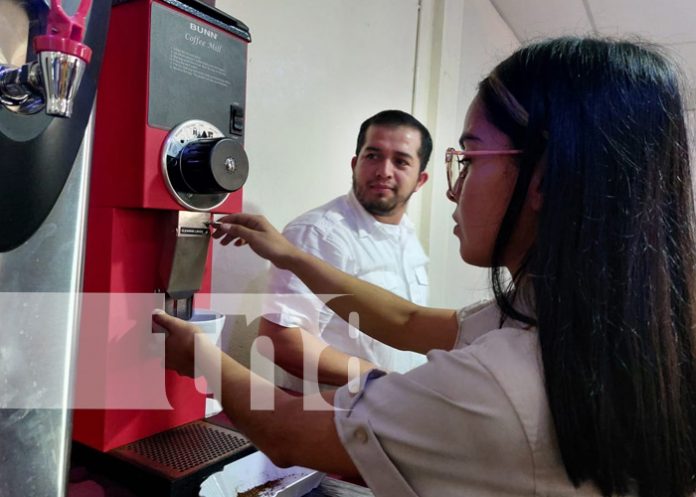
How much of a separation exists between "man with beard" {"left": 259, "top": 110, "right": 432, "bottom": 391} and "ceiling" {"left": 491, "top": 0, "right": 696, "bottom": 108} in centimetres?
117

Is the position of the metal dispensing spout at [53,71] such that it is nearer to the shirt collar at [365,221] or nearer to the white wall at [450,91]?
the shirt collar at [365,221]

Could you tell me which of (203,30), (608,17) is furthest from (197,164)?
(608,17)

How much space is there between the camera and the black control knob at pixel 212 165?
0.57m

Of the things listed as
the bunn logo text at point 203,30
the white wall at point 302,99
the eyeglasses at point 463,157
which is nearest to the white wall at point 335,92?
the white wall at point 302,99

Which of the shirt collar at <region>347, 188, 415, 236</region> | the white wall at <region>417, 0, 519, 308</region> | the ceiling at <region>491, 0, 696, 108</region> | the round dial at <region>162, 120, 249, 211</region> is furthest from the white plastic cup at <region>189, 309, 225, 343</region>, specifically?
the ceiling at <region>491, 0, 696, 108</region>

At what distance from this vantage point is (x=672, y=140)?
0.48m

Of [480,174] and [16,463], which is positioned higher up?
[480,174]

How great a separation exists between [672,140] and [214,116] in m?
0.48

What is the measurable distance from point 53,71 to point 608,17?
2692 millimetres

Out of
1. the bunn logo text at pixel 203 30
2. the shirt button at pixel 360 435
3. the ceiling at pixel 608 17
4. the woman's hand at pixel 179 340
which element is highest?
the ceiling at pixel 608 17

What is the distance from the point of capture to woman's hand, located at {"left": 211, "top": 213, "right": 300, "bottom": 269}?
30.1 inches

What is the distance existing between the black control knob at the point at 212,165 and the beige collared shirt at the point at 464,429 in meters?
0.28

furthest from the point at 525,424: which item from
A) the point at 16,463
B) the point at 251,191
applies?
the point at 251,191

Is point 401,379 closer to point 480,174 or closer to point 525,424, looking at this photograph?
point 525,424
